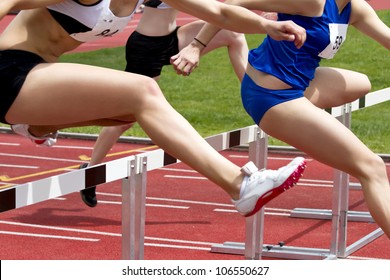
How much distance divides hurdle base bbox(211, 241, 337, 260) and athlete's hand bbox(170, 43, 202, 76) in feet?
7.45

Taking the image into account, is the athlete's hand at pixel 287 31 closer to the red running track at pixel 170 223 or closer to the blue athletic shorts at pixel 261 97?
the blue athletic shorts at pixel 261 97

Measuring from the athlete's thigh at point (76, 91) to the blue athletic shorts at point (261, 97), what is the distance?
37.3 inches

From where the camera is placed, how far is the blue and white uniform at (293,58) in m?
5.21

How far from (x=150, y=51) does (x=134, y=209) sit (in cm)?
315

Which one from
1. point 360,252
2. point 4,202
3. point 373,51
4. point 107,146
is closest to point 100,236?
point 107,146

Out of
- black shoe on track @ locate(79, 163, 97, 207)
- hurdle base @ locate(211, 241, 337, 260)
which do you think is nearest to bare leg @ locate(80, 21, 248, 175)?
black shoe on track @ locate(79, 163, 97, 207)

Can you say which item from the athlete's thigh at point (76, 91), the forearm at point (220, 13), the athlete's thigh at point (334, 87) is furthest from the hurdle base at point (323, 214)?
the athlete's thigh at point (76, 91)

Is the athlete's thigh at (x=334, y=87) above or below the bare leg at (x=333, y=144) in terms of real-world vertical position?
above

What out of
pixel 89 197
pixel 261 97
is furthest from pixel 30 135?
pixel 89 197

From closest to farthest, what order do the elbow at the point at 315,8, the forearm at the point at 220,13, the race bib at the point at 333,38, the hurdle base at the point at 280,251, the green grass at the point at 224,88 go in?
the forearm at the point at 220,13, the elbow at the point at 315,8, the race bib at the point at 333,38, the hurdle base at the point at 280,251, the green grass at the point at 224,88

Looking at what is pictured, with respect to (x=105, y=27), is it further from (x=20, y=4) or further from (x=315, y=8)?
(x=315, y=8)

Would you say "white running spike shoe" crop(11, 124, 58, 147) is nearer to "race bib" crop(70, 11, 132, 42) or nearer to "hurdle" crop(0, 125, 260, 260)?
"race bib" crop(70, 11, 132, 42)

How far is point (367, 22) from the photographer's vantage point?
5723 millimetres

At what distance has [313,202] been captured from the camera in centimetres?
897
